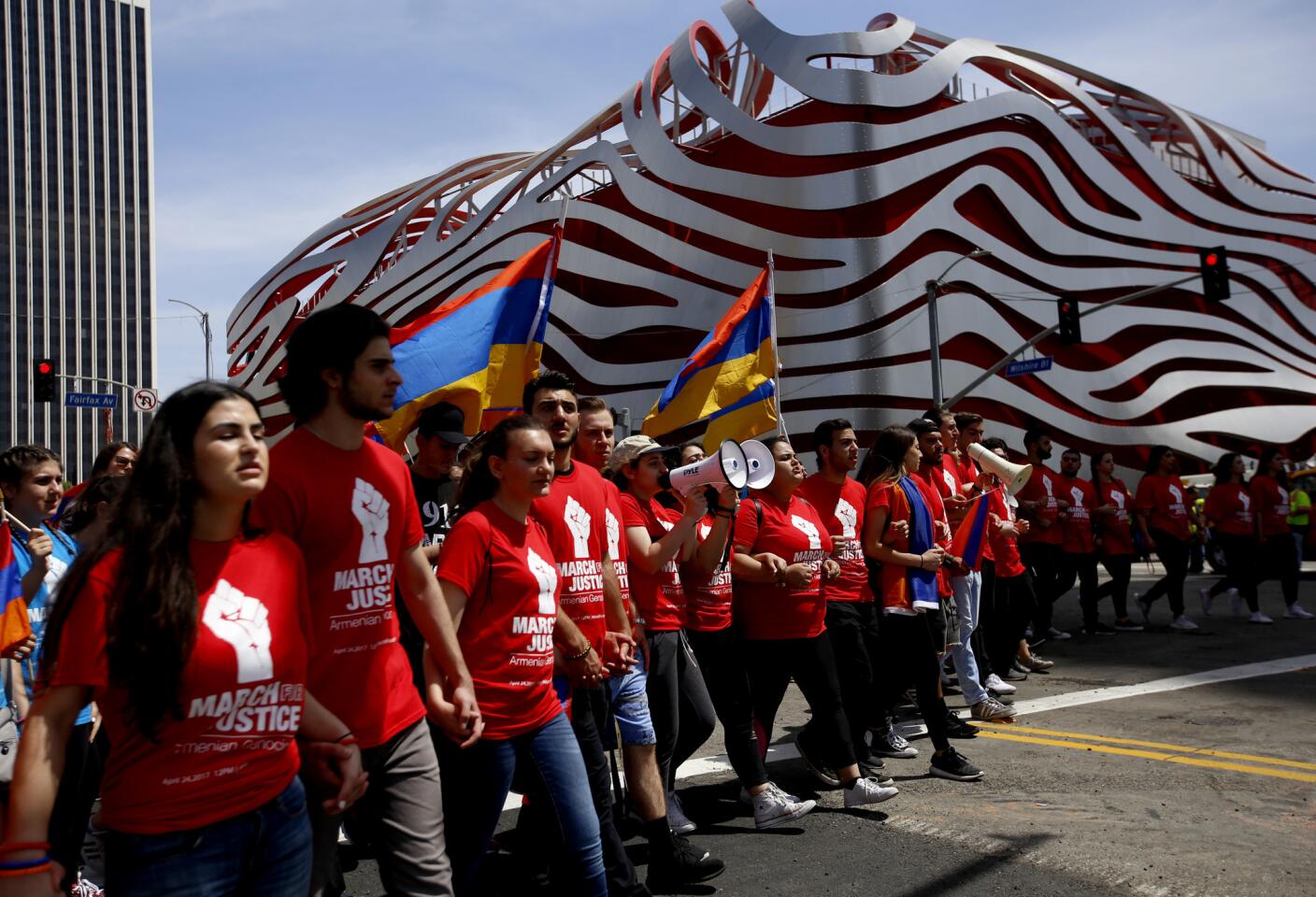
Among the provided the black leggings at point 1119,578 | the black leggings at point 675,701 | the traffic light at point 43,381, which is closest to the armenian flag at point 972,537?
the black leggings at point 675,701

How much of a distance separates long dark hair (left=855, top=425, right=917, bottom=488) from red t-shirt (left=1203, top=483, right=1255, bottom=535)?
728 centimetres

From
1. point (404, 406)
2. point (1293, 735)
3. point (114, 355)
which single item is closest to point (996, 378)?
point (1293, 735)

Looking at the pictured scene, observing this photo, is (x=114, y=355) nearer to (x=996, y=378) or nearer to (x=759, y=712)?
(x=996, y=378)

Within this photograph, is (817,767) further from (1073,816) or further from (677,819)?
(1073,816)

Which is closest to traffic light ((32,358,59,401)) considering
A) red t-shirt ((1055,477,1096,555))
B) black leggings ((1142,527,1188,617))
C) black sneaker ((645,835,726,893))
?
red t-shirt ((1055,477,1096,555))

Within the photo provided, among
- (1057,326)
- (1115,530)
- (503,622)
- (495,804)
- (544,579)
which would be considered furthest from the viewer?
(1057,326)

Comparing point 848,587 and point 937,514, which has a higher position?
point 937,514

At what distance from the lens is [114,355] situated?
3558 inches

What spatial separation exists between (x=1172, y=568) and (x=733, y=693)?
8.35m

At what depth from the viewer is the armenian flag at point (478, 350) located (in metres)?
6.26

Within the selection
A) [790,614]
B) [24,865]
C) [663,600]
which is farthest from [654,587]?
A: [24,865]

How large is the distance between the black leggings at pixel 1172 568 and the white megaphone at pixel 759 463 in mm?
8209

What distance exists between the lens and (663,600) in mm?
5191

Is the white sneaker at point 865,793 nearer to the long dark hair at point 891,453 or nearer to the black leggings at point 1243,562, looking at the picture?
the long dark hair at point 891,453
